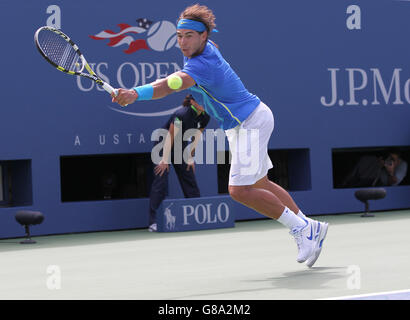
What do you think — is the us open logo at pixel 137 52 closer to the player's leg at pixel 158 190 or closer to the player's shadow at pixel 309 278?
the player's leg at pixel 158 190

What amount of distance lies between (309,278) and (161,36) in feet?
15.9

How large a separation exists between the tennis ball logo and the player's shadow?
14.4 feet

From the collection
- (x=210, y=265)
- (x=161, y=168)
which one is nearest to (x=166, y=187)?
(x=161, y=168)

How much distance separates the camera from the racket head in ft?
20.2

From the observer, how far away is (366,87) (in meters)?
10.8

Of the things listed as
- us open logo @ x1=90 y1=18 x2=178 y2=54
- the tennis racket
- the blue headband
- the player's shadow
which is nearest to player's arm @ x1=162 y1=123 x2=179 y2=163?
us open logo @ x1=90 y1=18 x2=178 y2=54

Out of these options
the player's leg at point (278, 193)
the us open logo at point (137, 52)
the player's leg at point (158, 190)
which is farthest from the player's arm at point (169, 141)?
the player's leg at point (278, 193)

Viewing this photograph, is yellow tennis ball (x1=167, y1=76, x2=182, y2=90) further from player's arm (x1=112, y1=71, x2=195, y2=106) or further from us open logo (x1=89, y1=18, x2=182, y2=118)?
us open logo (x1=89, y1=18, x2=182, y2=118)

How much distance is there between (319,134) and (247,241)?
288cm

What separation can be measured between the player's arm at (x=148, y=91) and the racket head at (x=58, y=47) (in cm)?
96

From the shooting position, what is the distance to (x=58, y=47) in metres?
6.43

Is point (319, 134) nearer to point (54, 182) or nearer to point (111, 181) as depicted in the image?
point (111, 181)

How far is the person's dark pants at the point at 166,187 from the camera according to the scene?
9.06 metres

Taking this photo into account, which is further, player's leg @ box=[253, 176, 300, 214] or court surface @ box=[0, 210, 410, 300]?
player's leg @ box=[253, 176, 300, 214]
